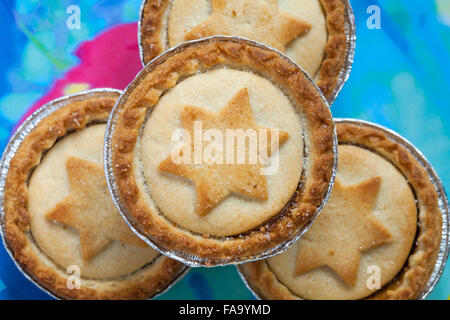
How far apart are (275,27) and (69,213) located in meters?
1.41

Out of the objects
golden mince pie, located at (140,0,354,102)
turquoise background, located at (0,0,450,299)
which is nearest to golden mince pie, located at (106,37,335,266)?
golden mince pie, located at (140,0,354,102)

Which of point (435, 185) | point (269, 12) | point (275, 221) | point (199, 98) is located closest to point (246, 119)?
point (199, 98)

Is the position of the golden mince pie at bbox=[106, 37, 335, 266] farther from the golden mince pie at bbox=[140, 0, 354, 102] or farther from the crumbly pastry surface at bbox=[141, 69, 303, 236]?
the golden mince pie at bbox=[140, 0, 354, 102]

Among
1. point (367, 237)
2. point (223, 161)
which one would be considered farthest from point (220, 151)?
point (367, 237)

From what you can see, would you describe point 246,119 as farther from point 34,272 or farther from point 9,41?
point 9,41

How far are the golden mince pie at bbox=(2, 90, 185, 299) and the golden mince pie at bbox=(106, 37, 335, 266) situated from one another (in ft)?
1.16

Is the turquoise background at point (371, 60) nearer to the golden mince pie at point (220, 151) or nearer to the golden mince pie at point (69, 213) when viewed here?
the golden mince pie at point (69, 213)

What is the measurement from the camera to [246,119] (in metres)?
2.17

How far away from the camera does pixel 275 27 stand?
8.43 ft

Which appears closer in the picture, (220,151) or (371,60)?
(220,151)

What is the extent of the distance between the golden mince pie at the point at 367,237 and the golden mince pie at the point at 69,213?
706 mm

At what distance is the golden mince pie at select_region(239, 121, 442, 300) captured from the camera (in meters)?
2.53

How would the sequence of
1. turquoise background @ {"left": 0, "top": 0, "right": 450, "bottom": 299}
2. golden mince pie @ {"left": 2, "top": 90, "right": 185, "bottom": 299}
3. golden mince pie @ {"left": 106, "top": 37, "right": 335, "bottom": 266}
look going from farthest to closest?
1. turquoise background @ {"left": 0, "top": 0, "right": 450, "bottom": 299}
2. golden mince pie @ {"left": 2, "top": 90, "right": 185, "bottom": 299}
3. golden mince pie @ {"left": 106, "top": 37, "right": 335, "bottom": 266}

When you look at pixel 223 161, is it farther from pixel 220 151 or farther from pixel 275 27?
pixel 275 27
